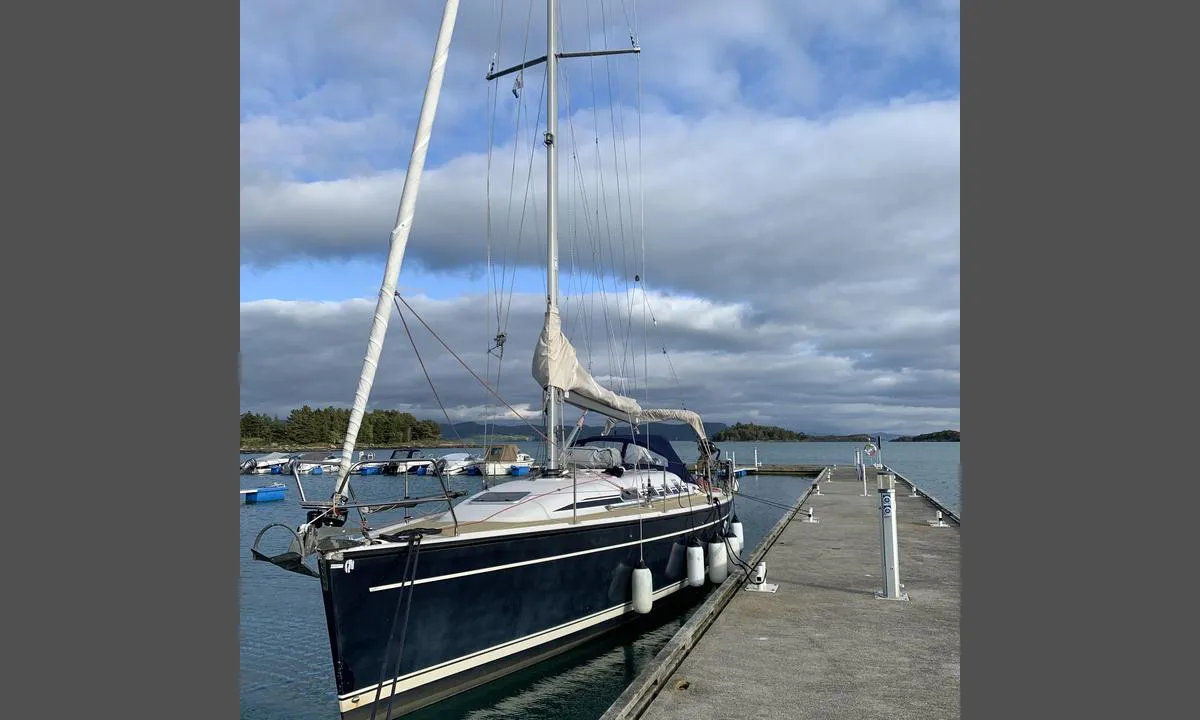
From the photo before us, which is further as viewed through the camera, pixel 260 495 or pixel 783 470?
pixel 783 470

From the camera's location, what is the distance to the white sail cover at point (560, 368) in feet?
40.1

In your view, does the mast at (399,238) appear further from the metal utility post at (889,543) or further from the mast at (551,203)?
the metal utility post at (889,543)

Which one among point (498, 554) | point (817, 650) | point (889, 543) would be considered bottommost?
point (817, 650)

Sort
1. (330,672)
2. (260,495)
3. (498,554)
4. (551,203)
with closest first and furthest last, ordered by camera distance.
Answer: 1. (498,554)
2. (330,672)
3. (551,203)
4. (260,495)

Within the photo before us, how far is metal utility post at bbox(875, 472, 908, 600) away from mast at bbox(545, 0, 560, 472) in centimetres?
522

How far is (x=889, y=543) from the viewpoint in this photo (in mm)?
10328

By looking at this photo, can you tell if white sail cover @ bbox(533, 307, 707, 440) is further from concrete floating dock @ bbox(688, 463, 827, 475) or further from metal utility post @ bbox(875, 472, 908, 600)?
concrete floating dock @ bbox(688, 463, 827, 475)

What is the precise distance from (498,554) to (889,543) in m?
5.78

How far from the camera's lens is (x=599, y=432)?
17.0m

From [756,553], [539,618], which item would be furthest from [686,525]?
[539,618]

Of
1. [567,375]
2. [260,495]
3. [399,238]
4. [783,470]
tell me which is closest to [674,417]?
[567,375]

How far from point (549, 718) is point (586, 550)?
7.28 feet

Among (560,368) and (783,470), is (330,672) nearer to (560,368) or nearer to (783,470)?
(560,368)

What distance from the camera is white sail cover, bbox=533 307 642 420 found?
12.2 meters
